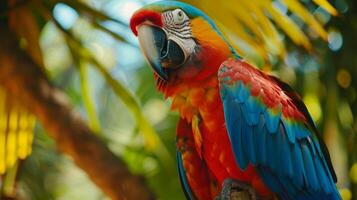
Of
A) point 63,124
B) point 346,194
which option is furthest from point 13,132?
point 346,194

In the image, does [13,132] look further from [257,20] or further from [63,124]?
[257,20]

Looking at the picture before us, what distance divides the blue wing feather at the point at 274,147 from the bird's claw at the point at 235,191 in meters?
0.05

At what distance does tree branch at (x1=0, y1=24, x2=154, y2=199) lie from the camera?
2582 millimetres

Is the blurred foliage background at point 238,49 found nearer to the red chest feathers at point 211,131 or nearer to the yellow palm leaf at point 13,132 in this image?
the yellow palm leaf at point 13,132

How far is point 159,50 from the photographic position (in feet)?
6.24

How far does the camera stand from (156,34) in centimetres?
193

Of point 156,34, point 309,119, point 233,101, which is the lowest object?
point 309,119

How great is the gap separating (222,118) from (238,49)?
0.60 m

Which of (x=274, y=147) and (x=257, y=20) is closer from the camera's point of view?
(x=274, y=147)

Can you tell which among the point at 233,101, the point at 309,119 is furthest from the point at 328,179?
the point at 233,101

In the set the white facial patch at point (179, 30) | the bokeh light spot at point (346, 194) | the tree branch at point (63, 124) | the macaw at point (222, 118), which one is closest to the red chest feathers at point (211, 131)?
the macaw at point (222, 118)

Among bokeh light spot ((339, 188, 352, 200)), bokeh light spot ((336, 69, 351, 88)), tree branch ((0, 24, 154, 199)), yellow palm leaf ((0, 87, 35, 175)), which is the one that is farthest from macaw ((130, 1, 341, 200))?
bokeh light spot ((336, 69, 351, 88))

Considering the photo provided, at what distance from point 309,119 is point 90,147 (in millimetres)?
861

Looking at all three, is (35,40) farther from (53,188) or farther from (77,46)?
(53,188)
